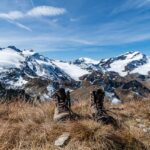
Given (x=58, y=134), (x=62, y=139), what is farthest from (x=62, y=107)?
(x=62, y=139)

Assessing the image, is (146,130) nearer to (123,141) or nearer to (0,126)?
(123,141)

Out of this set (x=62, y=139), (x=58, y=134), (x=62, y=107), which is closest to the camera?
(x=62, y=139)

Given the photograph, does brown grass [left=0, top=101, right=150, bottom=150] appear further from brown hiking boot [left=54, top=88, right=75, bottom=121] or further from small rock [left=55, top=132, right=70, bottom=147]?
brown hiking boot [left=54, top=88, right=75, bottom=121]

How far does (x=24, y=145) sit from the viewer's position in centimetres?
764

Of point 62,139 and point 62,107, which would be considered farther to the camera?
point 62,107

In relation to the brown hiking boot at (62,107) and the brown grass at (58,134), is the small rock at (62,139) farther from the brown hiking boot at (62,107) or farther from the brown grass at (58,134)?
the brown hiking boot at (62,107)

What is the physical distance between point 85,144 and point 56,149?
635 mm

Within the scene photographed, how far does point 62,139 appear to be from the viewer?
7.88m

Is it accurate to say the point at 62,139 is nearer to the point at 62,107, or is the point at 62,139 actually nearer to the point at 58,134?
the point at 58,134

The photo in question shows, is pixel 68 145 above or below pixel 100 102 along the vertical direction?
below

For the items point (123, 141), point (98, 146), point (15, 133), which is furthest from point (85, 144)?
point (15, 133)

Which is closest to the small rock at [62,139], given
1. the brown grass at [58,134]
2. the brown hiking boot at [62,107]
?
the brown grass at [58,134]

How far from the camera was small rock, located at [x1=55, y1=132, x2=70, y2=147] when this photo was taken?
25.4 ft

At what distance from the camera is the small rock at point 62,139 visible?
773 cm
